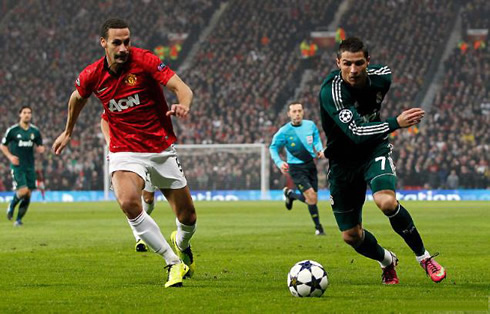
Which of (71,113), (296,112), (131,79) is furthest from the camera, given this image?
(296,112)

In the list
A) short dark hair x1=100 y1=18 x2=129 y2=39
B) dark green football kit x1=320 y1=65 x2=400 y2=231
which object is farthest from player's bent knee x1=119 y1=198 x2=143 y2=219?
dark green football kit x1=320 y1=65 x2=400 y2=231

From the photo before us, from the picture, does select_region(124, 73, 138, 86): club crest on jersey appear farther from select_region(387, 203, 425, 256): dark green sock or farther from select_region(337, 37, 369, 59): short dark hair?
select_region(387, 203, 425, 256): dark green sock

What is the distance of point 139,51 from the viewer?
848 centimetres

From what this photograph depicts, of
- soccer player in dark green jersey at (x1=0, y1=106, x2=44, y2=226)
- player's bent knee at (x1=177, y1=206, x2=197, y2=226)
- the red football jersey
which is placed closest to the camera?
the red football jersey

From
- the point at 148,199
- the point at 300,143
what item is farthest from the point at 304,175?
the point at 148,199

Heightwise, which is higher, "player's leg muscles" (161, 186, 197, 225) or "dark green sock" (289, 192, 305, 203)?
"player's leg muscles" (161, 186, 197, 225)

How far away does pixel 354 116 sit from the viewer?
7.73m

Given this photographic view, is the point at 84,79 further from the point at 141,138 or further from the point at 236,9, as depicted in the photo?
the point at 236,9

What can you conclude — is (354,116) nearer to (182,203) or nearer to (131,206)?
(182,203)

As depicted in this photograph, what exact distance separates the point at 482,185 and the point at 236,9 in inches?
770

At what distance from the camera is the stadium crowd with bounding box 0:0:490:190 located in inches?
1435

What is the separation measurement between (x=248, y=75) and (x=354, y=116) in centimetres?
3637

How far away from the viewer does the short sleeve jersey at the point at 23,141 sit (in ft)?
63.4

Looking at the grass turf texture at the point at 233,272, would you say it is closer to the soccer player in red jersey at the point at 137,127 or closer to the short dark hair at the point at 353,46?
the soccer player in red jersey at the point at 137,127
